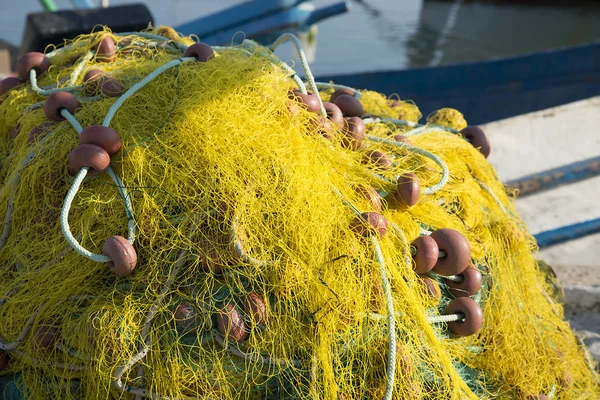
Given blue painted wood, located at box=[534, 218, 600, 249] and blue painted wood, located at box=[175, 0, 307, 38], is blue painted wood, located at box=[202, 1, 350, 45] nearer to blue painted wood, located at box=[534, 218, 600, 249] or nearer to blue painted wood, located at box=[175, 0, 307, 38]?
blue painted wood, located at box=[175, 0, 307, 38]

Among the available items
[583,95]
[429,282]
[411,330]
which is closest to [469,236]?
[429,282]

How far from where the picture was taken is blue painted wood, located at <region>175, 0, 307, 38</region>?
684 cm

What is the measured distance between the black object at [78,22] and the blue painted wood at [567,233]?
3.87m

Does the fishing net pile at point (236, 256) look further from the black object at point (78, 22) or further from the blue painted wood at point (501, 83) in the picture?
the blue painted wood at point (501, 83)

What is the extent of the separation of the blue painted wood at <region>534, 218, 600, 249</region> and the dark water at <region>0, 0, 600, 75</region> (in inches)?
290

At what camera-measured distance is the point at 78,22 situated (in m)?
5.38

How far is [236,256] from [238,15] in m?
5.86

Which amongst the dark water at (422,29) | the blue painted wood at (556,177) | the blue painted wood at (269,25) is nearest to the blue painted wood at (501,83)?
the blue painted wood at (269,25)

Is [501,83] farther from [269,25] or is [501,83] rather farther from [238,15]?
[238,15]

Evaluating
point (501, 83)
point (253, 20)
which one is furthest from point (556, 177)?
point (253, 20)

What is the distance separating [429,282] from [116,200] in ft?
3.08

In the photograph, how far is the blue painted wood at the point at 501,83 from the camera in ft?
18.8

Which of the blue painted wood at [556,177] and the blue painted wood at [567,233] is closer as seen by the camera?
the blue painted wood at [567,233]

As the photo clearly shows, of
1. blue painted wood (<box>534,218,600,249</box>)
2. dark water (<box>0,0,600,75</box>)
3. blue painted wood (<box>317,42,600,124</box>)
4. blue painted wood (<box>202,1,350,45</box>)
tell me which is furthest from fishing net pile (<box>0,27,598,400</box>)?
dark water (<box>0,0,600,75</box>)
